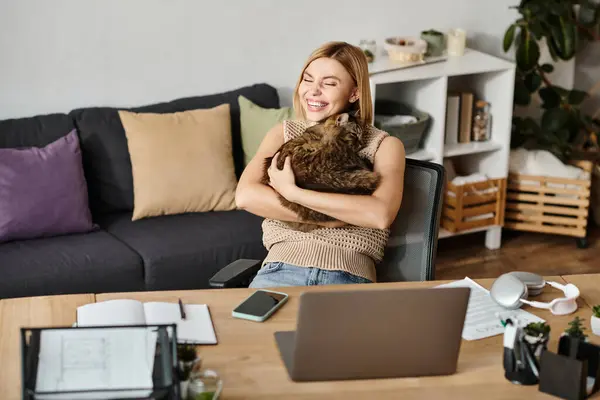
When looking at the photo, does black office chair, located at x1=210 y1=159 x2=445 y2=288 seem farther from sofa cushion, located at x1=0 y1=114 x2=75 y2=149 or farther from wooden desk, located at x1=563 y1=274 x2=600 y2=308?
sofa cushion, located at x1=0 y1=114 x2=75 y2=149

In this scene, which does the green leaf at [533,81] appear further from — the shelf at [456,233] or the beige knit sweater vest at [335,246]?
the beige knit sweater vest at [335,246]

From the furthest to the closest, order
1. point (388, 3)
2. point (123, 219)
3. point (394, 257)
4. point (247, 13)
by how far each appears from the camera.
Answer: point (388, 3) → point (247, 13) → point (123, 219) → point (394, 257)

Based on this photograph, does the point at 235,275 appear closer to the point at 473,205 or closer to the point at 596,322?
the point at 596,322

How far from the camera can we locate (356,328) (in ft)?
5.66

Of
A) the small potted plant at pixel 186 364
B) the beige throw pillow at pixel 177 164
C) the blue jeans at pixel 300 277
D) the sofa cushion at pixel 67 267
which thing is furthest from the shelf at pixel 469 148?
the small potted plant at pixel 186 364

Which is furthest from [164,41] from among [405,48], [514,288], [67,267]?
[514,288]

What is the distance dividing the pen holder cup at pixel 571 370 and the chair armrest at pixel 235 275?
2.91 ft

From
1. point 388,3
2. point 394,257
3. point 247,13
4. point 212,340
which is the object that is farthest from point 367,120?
point 388,3

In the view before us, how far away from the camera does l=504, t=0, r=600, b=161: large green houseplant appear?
14.1 feet

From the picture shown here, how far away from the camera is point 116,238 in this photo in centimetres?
342

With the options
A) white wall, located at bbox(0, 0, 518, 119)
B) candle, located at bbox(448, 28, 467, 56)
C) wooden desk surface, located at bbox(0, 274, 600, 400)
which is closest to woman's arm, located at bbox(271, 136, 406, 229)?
wooden desk surface, located at bbox(0, 274, 600, 400)

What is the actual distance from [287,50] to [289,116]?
0.45m

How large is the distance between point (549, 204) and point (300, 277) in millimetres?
2428

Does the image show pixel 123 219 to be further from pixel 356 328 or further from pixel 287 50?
pixel 356 328
